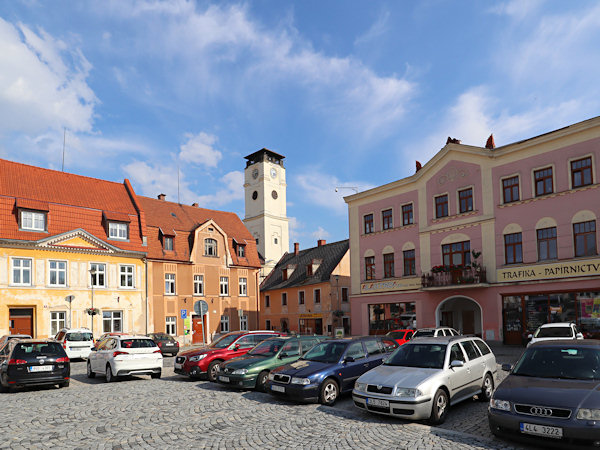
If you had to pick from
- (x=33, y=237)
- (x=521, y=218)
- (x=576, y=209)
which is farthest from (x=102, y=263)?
(x=576, y=209)

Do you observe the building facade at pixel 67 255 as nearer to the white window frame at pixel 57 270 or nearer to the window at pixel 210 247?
the white window frame at pixel 57 270

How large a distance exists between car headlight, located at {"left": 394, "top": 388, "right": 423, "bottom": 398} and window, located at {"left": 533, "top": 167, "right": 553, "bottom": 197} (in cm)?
2093

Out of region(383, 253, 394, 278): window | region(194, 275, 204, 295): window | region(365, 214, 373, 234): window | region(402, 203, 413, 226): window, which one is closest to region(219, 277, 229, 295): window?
region(194, 275, 204, 295): window

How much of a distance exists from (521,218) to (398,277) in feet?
29.6

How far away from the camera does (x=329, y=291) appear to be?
46312 millimetres

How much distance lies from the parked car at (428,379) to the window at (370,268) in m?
23.4

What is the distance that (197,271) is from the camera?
42.4 metres

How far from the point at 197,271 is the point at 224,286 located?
3.18 metres

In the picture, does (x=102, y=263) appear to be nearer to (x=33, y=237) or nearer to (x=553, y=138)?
(x=33, y=237)

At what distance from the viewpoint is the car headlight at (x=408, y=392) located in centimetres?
913

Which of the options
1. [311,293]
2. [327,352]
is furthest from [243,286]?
[327,352]

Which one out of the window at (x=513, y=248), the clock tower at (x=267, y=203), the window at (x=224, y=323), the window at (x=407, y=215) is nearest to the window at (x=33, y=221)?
the window at (x=224, y=323)

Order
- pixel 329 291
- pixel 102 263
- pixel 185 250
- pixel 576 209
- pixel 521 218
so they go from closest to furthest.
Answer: pixel 576 209 < pixel 521 218 < pixel 102 263 < pixel 185 250 < pixel 329 291

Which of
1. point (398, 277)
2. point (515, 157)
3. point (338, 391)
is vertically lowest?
point (338, 391)
